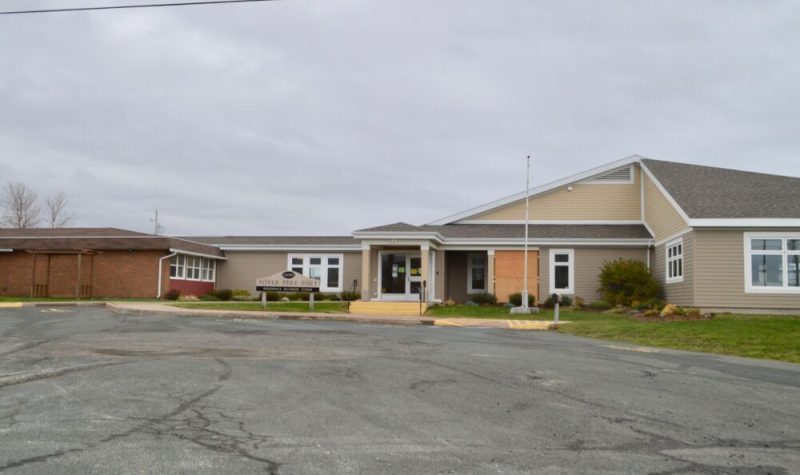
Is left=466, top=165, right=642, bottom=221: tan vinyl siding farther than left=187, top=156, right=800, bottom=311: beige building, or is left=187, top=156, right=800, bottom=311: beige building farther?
left=466, top=165, right=642, bottom=221: tan vinyl siding

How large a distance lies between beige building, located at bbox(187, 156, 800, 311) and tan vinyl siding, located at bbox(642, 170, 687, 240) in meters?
0.07

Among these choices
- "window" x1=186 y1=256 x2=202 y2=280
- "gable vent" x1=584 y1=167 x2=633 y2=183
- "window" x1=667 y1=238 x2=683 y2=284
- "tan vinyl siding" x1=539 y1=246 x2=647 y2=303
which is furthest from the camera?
"window" x1=186 y1=256 x2=202 y2=280

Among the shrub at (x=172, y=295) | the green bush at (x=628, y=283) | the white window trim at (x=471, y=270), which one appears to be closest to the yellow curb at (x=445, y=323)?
the green bush at (x=628, y=283)

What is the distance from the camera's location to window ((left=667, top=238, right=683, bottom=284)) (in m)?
26.3

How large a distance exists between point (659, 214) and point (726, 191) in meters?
3.04

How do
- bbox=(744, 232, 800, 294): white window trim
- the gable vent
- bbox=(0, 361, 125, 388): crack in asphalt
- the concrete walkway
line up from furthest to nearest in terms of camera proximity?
1. the gable vent
2. bbox=(744, 232, 800, 294): white window trim
3. the concrete walkway
4. bbox=(0, 361, 125, 388): crack in asphalt

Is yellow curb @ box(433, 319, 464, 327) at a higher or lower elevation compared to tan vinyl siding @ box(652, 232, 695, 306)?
lower

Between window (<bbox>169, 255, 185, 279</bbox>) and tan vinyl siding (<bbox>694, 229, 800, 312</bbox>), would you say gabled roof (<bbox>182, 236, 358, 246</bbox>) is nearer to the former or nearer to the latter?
window (<bbox>169, 255, 185, 279</bbox>)

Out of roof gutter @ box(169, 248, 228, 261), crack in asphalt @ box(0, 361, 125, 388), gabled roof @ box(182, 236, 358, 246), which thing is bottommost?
crack in asphalt @ box(0, 361, 125, 388)

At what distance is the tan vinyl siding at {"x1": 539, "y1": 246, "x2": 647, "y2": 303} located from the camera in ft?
103

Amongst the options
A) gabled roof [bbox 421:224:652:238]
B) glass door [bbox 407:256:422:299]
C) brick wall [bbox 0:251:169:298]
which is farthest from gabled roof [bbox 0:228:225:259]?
gabled roof [bbox 421:224:652:238]

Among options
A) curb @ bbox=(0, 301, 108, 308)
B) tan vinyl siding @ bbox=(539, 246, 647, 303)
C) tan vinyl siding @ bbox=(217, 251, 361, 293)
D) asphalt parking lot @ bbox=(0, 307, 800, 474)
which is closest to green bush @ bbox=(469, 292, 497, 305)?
tan vinyl siding @ bbox=(539, 246, 647, 303)

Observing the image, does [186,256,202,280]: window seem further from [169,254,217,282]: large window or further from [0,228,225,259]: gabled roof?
[0,228,225,259]: gabled roof

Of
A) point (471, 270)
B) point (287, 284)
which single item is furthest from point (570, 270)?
point (287, 284)
